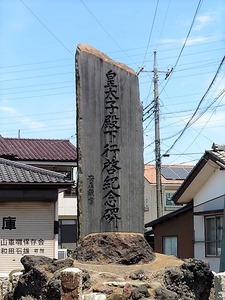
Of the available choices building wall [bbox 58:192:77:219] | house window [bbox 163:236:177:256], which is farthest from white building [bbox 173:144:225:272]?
building wall [bbox 58:192:77:219]

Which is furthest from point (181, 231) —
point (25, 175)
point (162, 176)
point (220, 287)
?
point (162, 176)

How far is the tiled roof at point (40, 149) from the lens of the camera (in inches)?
1051

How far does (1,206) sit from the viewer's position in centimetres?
1462

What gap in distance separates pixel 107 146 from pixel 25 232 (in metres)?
6.27

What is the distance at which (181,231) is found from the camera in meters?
19.0

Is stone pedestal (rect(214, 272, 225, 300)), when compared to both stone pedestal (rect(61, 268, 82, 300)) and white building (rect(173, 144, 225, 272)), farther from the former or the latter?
white building (rect(173, 144, 225, 272))

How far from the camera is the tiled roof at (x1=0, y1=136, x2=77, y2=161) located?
87.6ft

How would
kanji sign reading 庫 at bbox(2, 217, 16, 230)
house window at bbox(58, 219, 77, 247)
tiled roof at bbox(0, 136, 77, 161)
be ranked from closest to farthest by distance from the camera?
kanji sign reading 庫 at bbox(2, 217, 16, 230), tiled roof at bbox(0, 136, 77, 161), house window at bbox(58, 219, 77, 247)

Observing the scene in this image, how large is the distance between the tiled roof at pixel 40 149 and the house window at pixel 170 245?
8417mm

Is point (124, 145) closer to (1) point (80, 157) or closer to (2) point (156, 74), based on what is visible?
(1) point (80, 157)

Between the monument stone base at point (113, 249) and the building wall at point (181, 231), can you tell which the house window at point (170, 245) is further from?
the monument stone base at point (113, 249)

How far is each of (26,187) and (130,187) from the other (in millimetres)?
5971

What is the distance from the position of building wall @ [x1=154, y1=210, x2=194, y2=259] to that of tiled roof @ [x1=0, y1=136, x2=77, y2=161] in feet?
26.5

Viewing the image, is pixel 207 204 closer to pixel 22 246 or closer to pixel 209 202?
pixel 209 202
